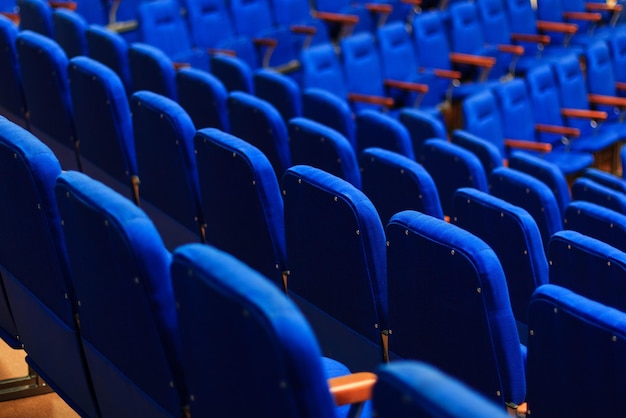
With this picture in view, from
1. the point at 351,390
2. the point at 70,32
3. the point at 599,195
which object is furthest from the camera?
the point at 70,32

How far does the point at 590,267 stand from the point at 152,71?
1.45ft

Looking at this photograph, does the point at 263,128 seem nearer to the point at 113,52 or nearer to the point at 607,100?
the point at 113,52

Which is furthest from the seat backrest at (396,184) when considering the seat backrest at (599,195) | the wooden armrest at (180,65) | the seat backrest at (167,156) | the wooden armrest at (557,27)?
the wooden armrest at (557,27)

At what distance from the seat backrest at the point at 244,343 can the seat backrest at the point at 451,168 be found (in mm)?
450

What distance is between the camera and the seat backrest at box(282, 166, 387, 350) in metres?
0.49

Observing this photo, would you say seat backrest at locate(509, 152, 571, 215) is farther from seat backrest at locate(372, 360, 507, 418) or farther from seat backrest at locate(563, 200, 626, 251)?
seat backrest at locate(372, 360, 507, 418)

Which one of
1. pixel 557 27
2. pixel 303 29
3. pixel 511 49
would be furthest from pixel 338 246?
pixel 557 27

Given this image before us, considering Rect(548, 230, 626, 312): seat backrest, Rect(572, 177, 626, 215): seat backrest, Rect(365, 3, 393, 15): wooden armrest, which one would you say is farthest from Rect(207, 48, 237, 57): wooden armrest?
Rect(548, 230, 626, 312): seat backrest

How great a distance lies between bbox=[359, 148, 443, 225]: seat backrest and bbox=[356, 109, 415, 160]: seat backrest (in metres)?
0.19

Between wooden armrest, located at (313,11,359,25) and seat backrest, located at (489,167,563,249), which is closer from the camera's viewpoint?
seat backrest, located at (489,167,563,249)

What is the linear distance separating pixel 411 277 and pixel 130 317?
0.48ft

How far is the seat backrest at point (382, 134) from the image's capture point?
2.76 ft

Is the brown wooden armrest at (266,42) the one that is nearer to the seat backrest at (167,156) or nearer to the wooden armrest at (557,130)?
the wooden armrest at (557,130)

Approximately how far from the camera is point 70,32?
0.92 meters
